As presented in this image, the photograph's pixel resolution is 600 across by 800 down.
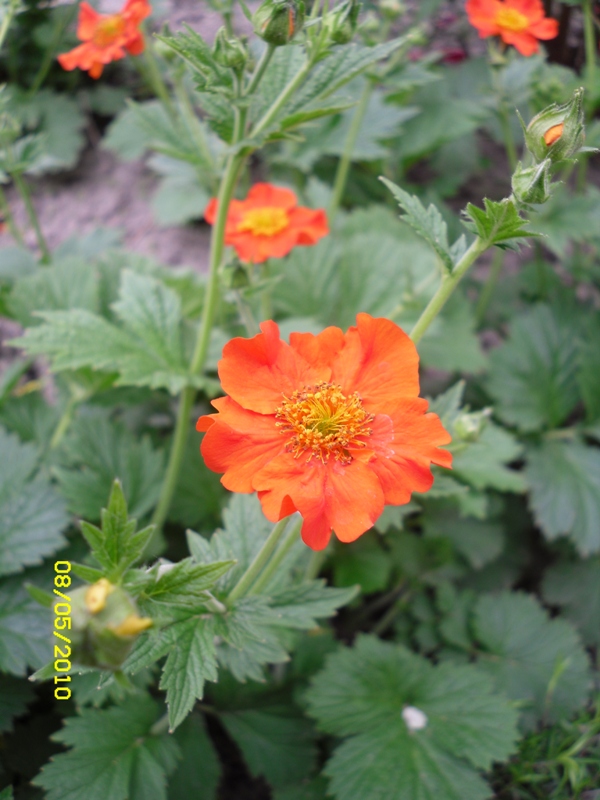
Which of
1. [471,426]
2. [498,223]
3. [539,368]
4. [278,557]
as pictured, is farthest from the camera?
[539,368]

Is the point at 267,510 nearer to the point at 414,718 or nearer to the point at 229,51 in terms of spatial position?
the point at 229,51

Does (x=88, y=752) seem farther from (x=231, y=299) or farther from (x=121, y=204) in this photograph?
(x=121, y=204)

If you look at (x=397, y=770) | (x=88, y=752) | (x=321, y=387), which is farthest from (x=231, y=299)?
(x=397, y=770)

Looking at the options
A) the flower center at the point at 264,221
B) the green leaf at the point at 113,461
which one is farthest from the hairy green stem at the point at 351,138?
the green leaf at the point at 113,461

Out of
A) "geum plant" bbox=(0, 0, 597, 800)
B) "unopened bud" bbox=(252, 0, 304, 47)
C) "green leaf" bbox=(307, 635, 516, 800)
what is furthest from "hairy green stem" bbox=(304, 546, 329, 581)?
"unopened bud" bbox=(252, 0, 304, 47)

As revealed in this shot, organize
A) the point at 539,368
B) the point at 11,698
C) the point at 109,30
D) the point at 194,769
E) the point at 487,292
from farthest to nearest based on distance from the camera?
→ the point at 487,292 → the point at 539,368 → the point at 109,30 → the point at 194,769 → the point at 11,698

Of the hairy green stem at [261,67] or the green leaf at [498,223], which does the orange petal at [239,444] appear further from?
the hairy green stem at [261,67]

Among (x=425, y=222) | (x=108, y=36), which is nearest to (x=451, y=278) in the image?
(x=425, y=222)

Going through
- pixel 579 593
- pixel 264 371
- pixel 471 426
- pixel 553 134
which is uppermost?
pixel 553 134
